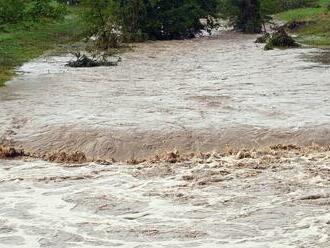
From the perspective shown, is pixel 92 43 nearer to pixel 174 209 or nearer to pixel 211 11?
pixel 211 11

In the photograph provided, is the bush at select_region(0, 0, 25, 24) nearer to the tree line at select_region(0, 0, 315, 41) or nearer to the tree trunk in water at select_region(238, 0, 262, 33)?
the tree line at select_region(0, 0, 315, 41)

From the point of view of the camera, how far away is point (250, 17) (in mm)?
44969

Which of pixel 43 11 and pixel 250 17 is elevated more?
pixel 43 11

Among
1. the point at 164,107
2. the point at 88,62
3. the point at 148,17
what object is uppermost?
the point at 148,17

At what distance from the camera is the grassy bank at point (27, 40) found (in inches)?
1040

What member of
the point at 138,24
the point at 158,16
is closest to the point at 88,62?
the point at 138,24

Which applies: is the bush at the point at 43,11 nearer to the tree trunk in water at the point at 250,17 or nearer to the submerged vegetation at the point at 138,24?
the submerged vegetation at the point at 138,24

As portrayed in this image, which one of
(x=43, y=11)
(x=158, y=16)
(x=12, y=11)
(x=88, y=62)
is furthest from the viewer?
(x=158, y=16)

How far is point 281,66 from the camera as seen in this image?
81.1ft

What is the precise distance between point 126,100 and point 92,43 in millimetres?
19216

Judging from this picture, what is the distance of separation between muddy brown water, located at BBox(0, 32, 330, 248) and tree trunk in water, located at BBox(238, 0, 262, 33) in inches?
820

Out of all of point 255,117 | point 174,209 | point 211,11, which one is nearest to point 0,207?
point 174,209

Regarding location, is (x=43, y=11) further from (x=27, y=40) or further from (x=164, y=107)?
(x=27, y=40)

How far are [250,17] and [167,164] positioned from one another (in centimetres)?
3306
